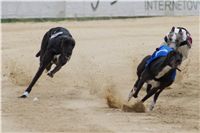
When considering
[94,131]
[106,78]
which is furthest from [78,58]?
[94,131]

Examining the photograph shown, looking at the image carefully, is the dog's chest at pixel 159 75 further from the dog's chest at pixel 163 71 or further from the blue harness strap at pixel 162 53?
the blue harness strap at pixel 162 53

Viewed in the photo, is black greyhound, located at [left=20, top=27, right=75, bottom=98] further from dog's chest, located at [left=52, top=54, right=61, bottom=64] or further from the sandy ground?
the sandy ground

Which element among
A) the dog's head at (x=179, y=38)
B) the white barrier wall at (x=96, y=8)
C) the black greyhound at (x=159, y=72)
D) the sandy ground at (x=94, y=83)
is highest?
the dog's head at (x=179, y=38)

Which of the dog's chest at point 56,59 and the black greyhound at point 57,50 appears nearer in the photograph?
the black greyhound at point 57,50

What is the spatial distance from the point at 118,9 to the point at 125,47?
22.6 feet

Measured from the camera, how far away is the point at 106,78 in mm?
14859

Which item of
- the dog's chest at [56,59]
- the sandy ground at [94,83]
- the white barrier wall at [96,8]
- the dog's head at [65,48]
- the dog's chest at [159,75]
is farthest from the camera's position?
the white barrier wall at [96,8]

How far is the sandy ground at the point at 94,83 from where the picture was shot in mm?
9445

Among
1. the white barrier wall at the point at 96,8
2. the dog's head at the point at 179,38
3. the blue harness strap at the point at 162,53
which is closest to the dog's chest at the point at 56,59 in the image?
the blue harness strap at the point at 162,53

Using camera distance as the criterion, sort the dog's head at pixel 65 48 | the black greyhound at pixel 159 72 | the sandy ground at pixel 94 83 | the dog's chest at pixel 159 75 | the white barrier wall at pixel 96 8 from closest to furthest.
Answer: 1. the sandy ground at pixel 94 83
2. the black greyhound at pixel 159 72
3. the dog's chest at pixel 159 75
4. the dog's head at pixel 65 48
5. the white barrier wall at pixel 96 8

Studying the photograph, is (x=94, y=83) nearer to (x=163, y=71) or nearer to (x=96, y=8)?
(x=163, y=71)

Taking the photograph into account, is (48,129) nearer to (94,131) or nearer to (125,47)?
(94,131)

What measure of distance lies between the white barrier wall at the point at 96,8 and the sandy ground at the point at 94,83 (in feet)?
2.38

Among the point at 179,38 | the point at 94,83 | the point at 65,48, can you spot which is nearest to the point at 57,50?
the point at 65,48
